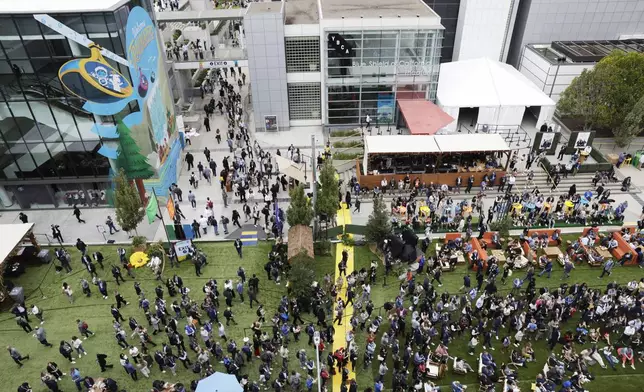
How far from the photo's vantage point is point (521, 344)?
19.3 meters

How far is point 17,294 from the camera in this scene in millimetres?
21609

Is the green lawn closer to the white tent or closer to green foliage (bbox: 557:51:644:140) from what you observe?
the white tent

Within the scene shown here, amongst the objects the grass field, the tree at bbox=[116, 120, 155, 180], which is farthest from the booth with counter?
the tree at bbox=[116, 120, 155, 180]

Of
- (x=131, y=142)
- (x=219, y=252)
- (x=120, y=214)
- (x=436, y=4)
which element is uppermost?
(x=436, y=4)

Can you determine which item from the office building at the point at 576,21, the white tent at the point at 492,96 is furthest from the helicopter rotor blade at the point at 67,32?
the office building at the point at 576,21

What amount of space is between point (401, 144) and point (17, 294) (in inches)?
881

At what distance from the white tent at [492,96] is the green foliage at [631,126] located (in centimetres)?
478

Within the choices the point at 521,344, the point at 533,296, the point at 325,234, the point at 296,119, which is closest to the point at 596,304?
the point at 533,296

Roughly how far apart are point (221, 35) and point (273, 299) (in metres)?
35.0

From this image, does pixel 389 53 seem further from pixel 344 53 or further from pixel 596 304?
pixel 596 304

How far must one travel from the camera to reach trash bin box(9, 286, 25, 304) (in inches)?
850

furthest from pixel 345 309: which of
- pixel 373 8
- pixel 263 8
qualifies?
pixel 373 8

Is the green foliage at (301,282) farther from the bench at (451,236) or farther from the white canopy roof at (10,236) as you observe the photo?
the white canopy roof at (10,236)

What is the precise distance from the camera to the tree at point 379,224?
23609 millimetres
